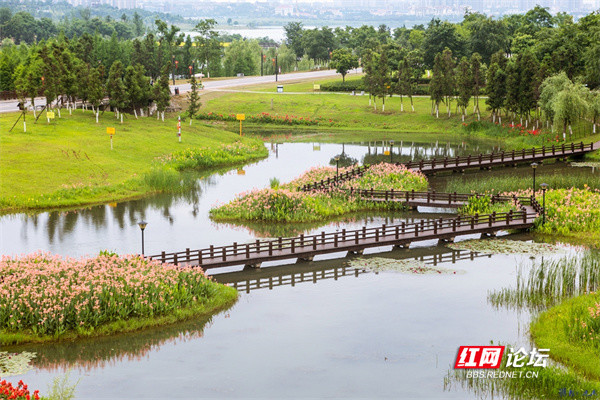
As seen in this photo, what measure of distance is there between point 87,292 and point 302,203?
2485 centimetres

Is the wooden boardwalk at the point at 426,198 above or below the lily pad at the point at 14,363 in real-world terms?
above

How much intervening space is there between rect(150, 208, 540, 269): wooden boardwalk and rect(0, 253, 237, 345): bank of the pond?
383 cm

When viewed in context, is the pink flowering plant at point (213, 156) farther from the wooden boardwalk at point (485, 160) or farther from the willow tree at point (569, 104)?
the willow tree at point (569, 104)

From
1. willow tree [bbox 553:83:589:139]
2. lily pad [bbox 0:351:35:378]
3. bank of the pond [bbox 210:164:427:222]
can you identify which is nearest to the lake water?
lily pad [bbox 0:351:35:378]

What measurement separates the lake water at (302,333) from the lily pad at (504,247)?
125 cm

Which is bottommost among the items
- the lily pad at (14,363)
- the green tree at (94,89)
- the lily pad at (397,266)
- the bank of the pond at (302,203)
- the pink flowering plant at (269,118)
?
the lily pad at (14,363)

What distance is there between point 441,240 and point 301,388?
2444 centimetres

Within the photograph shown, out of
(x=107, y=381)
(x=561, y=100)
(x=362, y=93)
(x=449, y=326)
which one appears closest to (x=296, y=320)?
(x=449, y=326)

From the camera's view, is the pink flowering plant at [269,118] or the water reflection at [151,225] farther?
the pink flowering plant at [269,118]

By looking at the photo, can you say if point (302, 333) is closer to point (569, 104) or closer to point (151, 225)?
point (151, 225)

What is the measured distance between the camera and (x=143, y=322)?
35594 mm

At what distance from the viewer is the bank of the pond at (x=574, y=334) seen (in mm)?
31125

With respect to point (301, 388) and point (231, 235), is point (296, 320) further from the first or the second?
point (231, 235)

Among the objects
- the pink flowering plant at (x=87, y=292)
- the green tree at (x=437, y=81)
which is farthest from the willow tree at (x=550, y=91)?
the pink flowering plant at (x=87, y=292)
